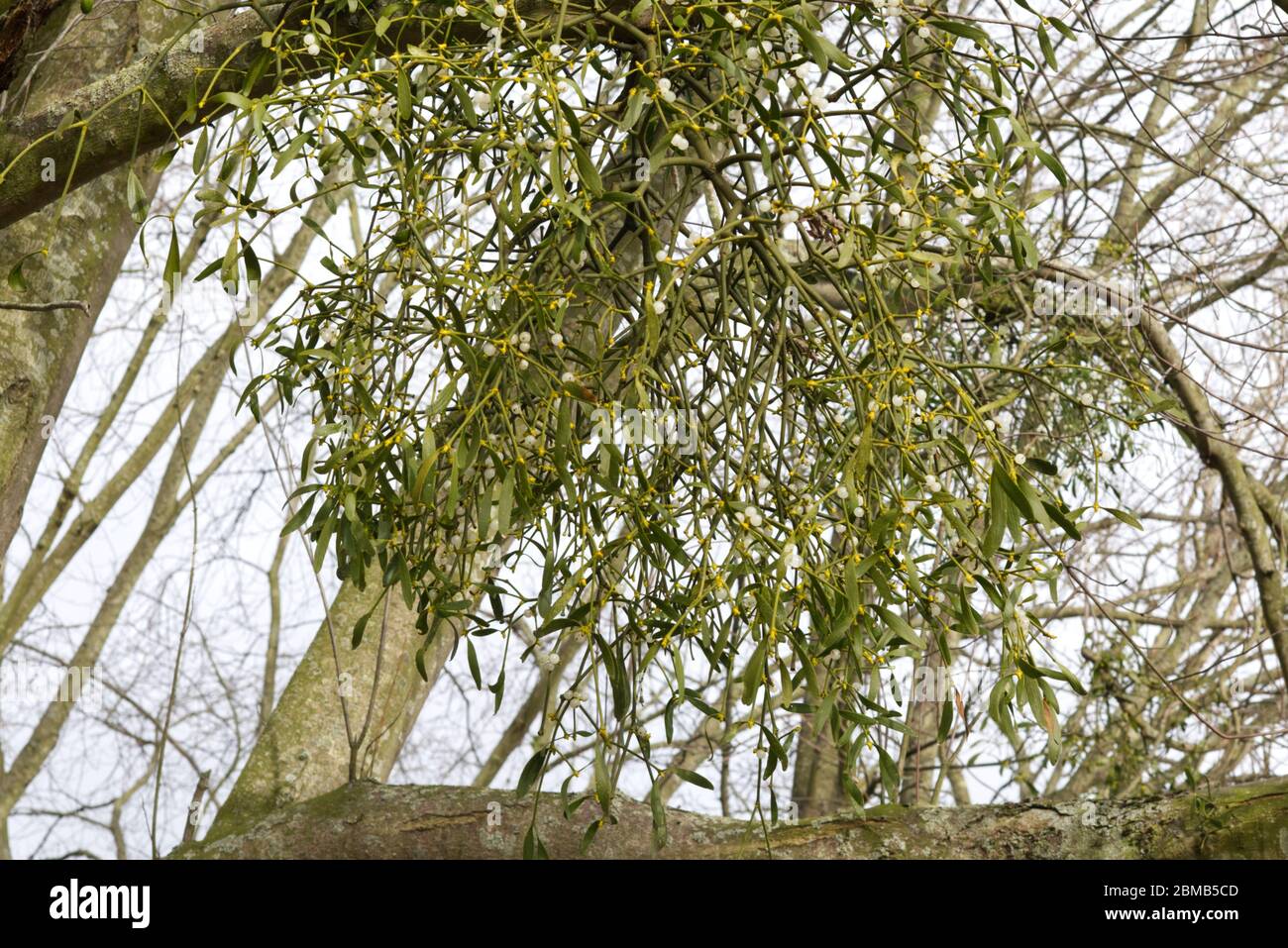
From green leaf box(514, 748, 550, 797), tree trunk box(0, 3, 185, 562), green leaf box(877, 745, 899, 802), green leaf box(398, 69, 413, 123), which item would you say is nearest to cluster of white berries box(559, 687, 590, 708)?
green leaf box(514, 748, 550, 797)

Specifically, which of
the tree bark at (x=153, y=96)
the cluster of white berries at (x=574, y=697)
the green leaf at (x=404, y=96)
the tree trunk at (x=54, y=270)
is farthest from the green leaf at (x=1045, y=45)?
the tree trunk at (x=54, y=270)

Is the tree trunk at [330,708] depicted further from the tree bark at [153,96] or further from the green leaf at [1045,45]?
the green leaf at [1045,45]

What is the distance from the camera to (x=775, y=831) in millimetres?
1323

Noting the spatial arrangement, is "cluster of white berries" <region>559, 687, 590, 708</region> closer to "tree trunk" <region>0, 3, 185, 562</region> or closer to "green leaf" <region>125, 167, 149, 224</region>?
"green leaf" <region>125, 167, 149, 224</region>

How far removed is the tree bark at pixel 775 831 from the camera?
4.11 feet

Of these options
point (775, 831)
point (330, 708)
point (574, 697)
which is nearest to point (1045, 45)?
point (574, 697)

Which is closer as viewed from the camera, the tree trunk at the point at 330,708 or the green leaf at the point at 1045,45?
the green leaf at the point at 1045,45

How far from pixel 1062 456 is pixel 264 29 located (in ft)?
5.89

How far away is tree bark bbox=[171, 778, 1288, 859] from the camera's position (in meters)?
1.25

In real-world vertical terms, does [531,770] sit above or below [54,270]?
below

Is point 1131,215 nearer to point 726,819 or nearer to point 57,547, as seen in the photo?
point 726,819

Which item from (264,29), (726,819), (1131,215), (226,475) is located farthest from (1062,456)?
(226,475)

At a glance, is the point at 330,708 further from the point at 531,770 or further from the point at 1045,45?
the point at 1045,45
